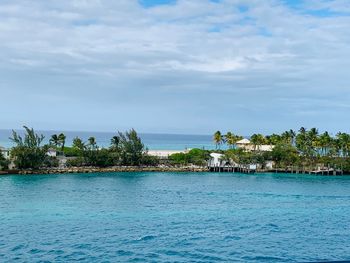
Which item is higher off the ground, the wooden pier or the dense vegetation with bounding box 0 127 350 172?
the dense vegetation with bounding box 0 127 350 172

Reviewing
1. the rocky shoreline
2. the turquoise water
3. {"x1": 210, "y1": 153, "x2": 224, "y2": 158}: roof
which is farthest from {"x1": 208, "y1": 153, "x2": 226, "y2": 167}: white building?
the turquoise water

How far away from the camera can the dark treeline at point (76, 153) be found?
90.0 meters

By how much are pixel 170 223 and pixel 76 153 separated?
65.1 metres

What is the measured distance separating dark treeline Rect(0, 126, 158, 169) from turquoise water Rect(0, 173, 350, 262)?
17372 mm

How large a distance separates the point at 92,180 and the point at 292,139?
60504 mm

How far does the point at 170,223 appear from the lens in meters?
41.1

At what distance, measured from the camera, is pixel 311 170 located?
339 ft

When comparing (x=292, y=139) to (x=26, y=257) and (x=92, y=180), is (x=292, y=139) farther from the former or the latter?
(x=26, y=257)

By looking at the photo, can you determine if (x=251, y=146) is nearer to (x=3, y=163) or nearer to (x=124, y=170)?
(x=124, y=170)

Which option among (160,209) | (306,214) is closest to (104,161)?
(160,209)

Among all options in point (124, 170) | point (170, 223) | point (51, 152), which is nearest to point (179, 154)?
point (124, 170)

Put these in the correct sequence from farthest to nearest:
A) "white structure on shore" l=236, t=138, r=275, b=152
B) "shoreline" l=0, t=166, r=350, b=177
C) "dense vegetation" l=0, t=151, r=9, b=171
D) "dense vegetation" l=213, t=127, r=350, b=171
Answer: "white structure on shore" l=236, t=138, r=275, b=152
"dense vegetation" l=213, t=127, r=350, b=171
"shoreline" l=0, t=166, r=350, b=177
"dense vegetation" l=0, t=151, r=9, b=171

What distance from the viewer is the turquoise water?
103 feet

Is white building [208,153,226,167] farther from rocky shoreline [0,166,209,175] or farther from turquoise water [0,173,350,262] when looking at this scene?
turquoise water [0,173,350,262]
